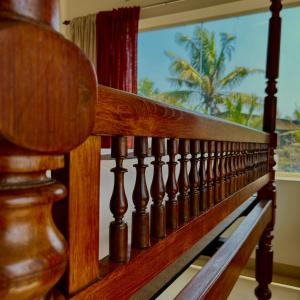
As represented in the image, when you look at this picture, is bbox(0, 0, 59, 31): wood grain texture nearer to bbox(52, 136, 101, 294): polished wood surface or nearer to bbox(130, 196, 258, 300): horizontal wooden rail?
bbox(52, 136, 101, 294): polished wood surface

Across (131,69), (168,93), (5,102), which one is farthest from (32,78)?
(168,93)

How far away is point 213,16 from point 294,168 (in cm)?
169

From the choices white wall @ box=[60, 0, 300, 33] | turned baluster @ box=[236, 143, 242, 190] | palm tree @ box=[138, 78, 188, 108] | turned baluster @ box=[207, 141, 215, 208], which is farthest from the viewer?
palm tree @ box=[138, 78, 188, 108]

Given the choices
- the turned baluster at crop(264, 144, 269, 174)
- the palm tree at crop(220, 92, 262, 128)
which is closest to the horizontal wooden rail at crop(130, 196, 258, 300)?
the turned baluster at crop(264, 144, 269, 174)

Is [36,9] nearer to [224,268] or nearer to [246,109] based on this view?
[224,268]

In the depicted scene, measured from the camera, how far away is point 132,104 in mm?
518

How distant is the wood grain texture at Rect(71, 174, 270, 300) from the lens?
0.50 meters

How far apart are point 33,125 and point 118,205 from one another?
0.97 feet

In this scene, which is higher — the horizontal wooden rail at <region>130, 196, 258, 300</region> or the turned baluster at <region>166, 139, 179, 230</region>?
the turned baluster at <region>166, 139, 179, 230</region>

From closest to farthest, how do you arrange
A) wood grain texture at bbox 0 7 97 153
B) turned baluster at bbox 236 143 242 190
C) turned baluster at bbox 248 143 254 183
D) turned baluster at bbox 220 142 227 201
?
wood grain texture at bbox 0 7 97 153
turned baluster at bbox 220 142 227 201
turned baluster at bbox 236 143 242 190
turned baluster at bbox 248 143 254 183

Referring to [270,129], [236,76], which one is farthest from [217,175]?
[236,76]

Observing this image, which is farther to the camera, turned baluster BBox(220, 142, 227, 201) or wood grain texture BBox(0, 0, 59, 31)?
turned baluster BBox(220, 142, 227, 201)

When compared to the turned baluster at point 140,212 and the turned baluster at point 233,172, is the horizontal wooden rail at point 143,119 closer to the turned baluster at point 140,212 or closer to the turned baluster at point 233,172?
the turned baluster at point 140,212

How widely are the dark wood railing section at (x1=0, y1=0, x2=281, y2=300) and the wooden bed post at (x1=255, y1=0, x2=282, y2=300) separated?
4.44ft
